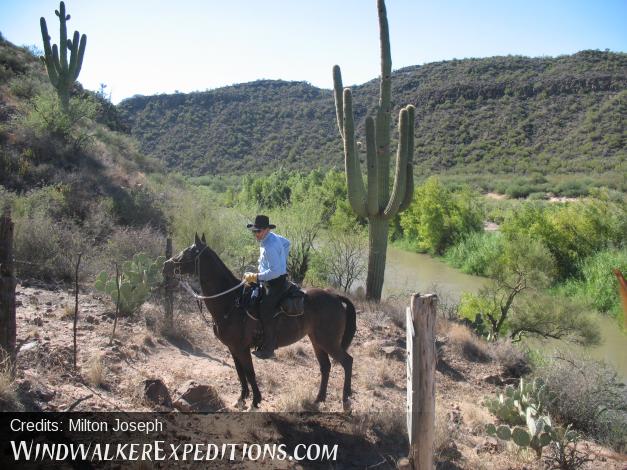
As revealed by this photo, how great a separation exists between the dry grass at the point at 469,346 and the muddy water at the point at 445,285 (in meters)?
3.76

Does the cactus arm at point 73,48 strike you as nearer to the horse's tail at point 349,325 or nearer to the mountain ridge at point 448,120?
the horse's tail at point 349,325

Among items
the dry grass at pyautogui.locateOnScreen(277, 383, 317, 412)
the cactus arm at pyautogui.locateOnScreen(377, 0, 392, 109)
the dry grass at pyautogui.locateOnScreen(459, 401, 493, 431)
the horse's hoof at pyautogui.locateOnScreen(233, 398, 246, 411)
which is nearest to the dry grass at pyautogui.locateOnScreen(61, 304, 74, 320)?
the horse's hoof at pyautogui.locateOnScreen(233, 398, 246, 411)

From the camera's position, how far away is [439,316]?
1430cm

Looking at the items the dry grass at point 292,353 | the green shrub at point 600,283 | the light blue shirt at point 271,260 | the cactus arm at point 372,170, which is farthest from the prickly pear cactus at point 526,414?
the green shrub at point 600,283

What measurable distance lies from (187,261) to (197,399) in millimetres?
1817

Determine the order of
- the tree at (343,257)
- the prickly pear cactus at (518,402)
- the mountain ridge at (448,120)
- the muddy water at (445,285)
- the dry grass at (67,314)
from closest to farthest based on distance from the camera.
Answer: the prickly pear cactus at (518,402)
the dry grass at (67,314)
the muddy water at (445,285)
the tree at (343,257)
the mountain ridge at (448,120)

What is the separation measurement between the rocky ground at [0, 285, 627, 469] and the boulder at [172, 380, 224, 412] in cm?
2

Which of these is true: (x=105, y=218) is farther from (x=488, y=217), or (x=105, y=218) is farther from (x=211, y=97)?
(x=211, y=97)

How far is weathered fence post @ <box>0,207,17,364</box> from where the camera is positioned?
615 cm

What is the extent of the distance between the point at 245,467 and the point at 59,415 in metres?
2.09

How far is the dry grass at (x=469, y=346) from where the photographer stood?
38.0 ft

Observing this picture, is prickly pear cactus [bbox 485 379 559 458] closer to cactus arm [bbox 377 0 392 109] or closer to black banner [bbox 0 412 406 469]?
black banner [bbox 0 412 406 469]

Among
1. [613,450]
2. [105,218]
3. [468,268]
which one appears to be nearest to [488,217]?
[468,268]

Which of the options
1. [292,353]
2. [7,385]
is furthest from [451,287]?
[7,385]
